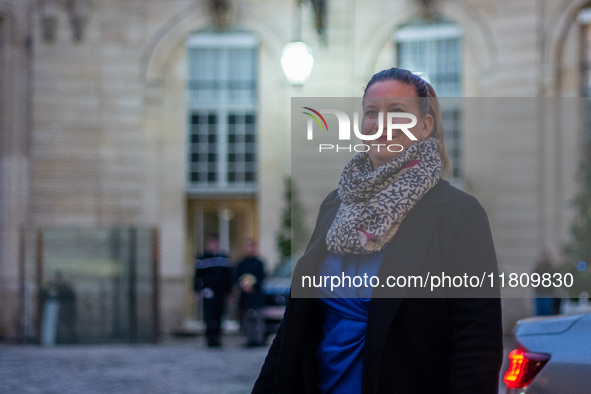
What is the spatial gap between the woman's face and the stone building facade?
54.3 feet

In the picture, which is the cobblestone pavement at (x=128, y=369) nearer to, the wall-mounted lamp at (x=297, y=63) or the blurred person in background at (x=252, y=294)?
the blurred person in background at (x=252, y=294)

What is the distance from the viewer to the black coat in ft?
9.15

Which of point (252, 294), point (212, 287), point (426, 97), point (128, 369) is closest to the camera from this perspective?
point (426, 97)

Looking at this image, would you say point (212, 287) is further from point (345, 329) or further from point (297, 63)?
point (345, 329)

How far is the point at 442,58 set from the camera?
2066 centimetres

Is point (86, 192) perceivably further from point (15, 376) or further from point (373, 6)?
point (15, 376)

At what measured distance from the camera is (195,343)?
739 inches

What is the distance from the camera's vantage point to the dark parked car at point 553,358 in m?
4.07

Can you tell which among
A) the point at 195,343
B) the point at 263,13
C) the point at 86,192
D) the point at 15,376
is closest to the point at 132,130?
the point at 86,192

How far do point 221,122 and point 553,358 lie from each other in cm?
1811

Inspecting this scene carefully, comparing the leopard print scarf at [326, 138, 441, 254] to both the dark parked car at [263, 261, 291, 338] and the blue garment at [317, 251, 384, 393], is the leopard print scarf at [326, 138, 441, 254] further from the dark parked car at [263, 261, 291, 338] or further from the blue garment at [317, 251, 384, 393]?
the dark parked car at [263, 261, 291, 338]

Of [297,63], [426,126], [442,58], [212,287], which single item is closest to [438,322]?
[426,126]

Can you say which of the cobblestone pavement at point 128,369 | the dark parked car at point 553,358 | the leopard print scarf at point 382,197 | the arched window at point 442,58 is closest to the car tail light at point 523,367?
the dark parked car at point 553,358

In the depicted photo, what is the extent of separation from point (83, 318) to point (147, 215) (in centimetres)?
413
